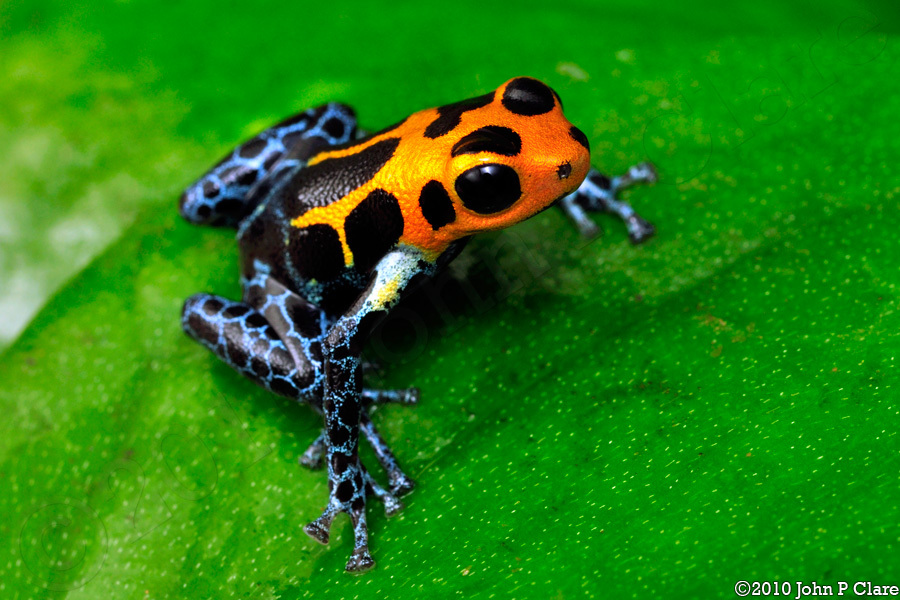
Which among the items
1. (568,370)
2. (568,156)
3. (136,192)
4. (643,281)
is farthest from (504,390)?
(136,192)

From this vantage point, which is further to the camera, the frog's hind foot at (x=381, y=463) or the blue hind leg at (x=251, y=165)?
the blue hind leg at (x=251, y=165)

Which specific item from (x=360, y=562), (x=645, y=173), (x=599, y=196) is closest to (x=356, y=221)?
(x=599, y=196)

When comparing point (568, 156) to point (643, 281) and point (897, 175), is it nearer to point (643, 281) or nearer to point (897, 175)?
point (643, 281)

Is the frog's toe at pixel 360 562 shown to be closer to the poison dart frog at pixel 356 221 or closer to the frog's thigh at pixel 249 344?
the poison dart frog at pixel 356 221

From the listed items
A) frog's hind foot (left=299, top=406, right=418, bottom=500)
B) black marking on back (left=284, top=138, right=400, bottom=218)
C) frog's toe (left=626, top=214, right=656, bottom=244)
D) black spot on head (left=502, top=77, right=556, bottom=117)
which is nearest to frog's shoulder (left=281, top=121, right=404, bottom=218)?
black marking on back (left=284, top=138, right=400, bottom=218)

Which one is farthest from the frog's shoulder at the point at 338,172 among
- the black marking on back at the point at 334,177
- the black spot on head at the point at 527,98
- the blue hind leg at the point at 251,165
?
the black spot on head at the point at 527,98

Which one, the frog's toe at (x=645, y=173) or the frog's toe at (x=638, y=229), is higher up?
the frog's toe at (x=645, y=173)

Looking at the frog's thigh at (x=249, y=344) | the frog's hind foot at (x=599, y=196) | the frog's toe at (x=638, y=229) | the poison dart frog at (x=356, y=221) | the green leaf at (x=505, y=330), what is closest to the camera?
the green leaf at (x=505, y=330)
